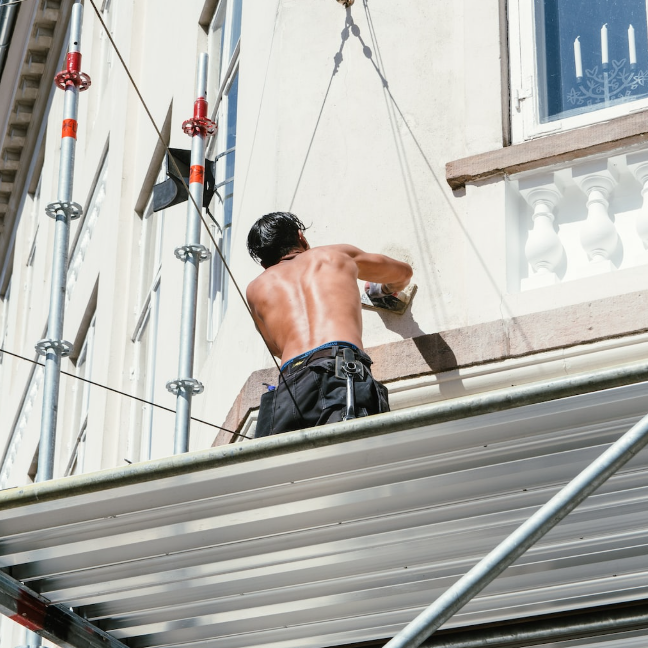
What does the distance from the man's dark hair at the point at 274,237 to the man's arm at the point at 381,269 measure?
42 cm

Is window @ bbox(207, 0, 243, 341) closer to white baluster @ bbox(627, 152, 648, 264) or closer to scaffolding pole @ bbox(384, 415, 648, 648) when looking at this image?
white baluster @ bbox(627, 152, 648, 264)

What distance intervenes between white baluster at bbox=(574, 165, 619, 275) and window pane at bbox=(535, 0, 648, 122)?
66cm

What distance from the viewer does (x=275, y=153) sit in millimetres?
8945

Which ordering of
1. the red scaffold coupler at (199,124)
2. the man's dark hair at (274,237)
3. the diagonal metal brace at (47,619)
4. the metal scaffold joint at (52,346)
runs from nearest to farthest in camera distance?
the diagonal metal brace at (47,619) < the man's dark hair at (274,237) < the metal scaffold joint at (52,346) < the red scaffold coupler at (199,124)

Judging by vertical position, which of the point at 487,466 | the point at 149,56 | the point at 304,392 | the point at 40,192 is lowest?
the point at 487,466

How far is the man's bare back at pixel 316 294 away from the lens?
24.0 feet

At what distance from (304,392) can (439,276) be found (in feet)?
4.18

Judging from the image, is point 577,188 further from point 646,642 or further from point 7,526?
point 7,526

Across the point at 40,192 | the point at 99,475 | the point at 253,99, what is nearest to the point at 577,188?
the point at 253,99

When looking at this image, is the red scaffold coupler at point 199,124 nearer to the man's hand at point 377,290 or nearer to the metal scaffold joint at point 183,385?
the metal scaffold joint at point 183,385

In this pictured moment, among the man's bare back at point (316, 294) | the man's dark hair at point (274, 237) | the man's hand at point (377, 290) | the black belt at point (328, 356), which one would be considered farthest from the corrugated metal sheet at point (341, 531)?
the man's dark hair at point (274, 237)

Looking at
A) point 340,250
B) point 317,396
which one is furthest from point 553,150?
point 317,396

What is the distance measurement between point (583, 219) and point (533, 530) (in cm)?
340

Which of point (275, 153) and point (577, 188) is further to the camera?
point (275, 153)
